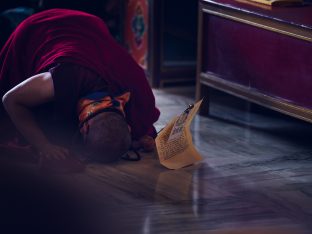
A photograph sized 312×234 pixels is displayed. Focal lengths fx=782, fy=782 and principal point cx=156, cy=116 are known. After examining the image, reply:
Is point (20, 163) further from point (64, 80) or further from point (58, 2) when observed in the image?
point (58, 2)

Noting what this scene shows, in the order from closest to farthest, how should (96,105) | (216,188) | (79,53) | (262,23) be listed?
1. (216,188)
2. (96,105)
3. (79,53)
4. (262,23)

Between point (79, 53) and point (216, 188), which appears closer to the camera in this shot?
point (216, 188)

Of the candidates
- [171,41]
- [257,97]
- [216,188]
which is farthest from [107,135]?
[171,41]

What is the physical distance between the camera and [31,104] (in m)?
2.70

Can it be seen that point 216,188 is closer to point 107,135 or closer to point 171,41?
point 107,135

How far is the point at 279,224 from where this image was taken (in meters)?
2.20

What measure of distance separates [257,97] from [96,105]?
0.81m

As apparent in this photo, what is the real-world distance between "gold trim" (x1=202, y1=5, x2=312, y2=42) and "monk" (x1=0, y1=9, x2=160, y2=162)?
21.4 inches

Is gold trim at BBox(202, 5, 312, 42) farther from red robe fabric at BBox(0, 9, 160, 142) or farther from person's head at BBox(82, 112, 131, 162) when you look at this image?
person's head at BBox(82, 112, 131, 162)

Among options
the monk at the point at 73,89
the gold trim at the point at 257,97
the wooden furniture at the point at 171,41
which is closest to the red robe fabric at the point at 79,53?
the monk at the point at 73,89

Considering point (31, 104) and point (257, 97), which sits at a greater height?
point (31, 104)

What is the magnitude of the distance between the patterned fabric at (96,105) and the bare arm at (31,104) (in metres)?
0.11

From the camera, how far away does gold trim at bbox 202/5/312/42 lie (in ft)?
9.38

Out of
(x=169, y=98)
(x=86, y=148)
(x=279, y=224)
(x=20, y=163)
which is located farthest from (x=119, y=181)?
(x=169, y=98)
